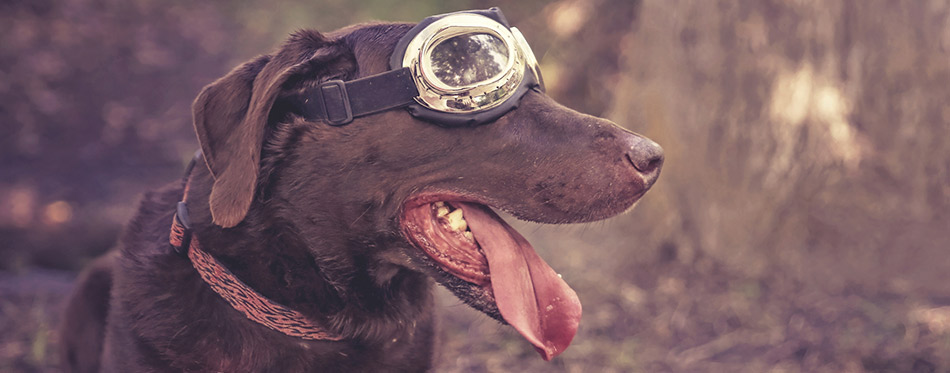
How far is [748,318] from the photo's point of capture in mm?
4047

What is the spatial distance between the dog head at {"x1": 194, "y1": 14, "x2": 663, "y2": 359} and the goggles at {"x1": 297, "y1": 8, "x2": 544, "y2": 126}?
39mm

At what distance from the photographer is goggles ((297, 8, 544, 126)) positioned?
6.82 feet

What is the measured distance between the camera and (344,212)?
7.27ft

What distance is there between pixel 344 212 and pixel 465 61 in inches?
22.4

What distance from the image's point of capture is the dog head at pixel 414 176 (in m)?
2.10

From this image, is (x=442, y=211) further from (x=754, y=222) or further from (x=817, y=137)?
(x=817, y=137)

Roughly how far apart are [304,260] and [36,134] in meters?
5.49

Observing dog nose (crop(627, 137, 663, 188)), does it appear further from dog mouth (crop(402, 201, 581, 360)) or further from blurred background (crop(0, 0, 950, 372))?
blurred background (crop(0, 0, 950, 372))

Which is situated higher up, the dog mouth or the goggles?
the goggles

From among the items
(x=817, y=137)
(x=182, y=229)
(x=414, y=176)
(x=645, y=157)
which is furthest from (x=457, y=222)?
(x=817, y=137)

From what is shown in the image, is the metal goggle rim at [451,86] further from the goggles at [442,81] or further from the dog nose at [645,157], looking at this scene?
the dog nose at [645,157]

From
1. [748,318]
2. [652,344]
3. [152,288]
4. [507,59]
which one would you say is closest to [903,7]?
[748,318]

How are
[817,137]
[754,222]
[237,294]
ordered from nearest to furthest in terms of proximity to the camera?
1. [237,294]
2. [817,137]
3. [754,222]

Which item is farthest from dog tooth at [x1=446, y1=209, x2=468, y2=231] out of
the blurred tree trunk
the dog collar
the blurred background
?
the blurred tree trunk
